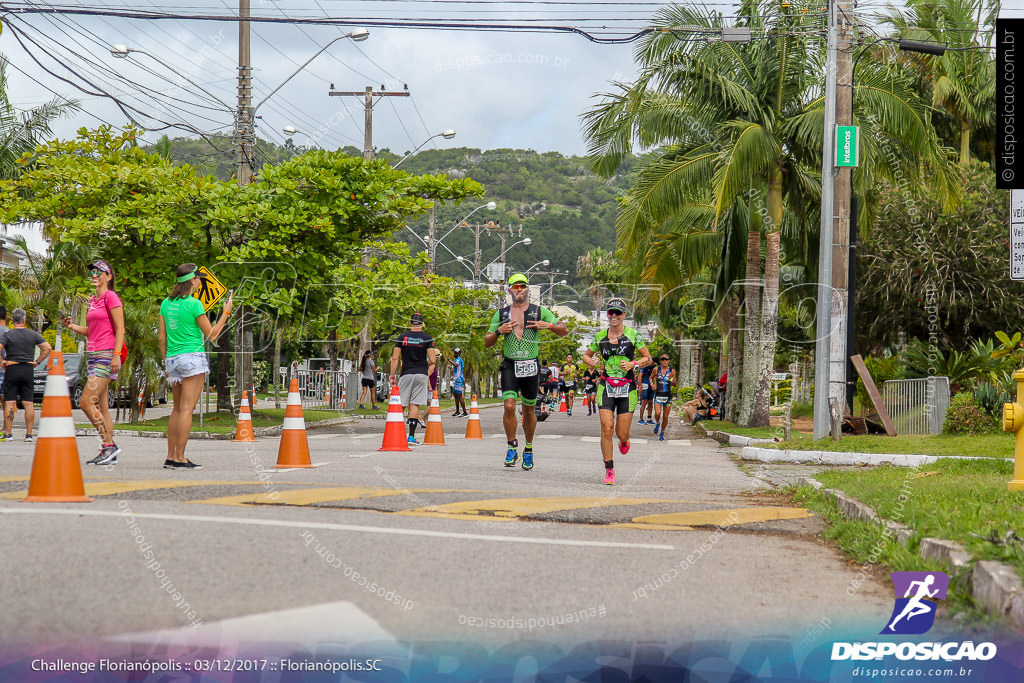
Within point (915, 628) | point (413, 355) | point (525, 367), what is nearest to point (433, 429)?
point (413, 355)

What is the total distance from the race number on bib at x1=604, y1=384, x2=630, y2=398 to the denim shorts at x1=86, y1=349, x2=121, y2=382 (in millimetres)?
4885

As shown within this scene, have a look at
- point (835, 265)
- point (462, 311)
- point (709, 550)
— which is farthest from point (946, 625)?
point (462, 311)

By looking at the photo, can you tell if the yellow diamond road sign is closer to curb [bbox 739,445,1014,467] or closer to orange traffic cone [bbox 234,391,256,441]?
orange traffic cone [bbox 234,391,256,441]

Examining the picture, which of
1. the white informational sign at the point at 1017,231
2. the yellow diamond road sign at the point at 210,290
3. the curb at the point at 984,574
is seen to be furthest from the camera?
the yellow diamond road sign at the point at 210,290

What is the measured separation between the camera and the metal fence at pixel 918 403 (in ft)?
56.4

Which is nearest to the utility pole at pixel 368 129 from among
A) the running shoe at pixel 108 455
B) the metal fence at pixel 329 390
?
the metal fence at pixel 329 390

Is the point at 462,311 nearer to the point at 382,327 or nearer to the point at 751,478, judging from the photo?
the point at 382,327

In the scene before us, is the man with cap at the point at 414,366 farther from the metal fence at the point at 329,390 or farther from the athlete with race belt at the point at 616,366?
the metal fence at the point at 329,390

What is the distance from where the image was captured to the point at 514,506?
8109 mm

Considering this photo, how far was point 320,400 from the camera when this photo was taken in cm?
3872

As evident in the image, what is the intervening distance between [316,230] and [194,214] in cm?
246

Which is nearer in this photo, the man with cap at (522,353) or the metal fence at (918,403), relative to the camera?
the man with cap at (522,353)

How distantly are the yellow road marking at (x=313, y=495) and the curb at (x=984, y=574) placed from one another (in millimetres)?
3583

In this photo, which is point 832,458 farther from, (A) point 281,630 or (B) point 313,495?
(A) point 281,630
